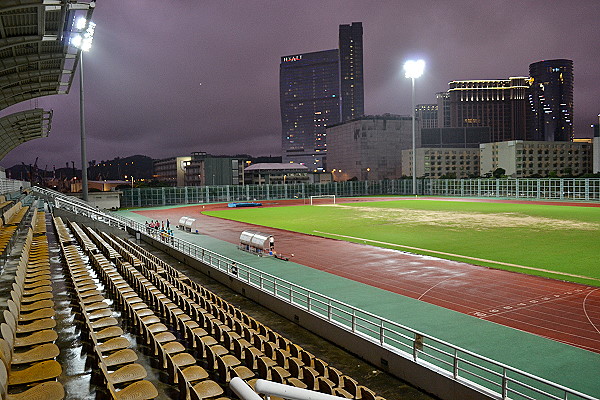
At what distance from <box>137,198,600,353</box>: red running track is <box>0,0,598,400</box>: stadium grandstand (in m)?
1.83

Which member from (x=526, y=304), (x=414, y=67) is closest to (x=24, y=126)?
(x=526, y=304)

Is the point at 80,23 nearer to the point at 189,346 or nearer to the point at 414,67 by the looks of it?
the point at 189,346

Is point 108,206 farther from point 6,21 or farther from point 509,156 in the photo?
point 509,156

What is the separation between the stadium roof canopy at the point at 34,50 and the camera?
677 inches

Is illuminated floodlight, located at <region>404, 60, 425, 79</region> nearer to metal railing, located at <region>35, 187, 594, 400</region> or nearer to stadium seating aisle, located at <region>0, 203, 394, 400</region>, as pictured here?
metal railing, located at <region>35, 187, 594, 400</region>

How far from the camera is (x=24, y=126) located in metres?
37.5

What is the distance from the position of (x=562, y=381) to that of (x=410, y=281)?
977 cm

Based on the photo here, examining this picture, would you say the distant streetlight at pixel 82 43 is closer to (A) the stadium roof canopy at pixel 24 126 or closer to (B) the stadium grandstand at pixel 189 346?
(B) the stadium grandstand at pixel 189 346

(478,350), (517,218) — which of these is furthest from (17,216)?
(517,218)

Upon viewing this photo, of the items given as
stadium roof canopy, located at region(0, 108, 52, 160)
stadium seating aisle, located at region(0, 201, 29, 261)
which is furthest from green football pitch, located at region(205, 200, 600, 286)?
stadium roof canopy, located at region(0, 108, 52, 160)

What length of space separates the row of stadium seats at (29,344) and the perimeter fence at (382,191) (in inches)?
2776

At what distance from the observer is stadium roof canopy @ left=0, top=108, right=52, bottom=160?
33438mm

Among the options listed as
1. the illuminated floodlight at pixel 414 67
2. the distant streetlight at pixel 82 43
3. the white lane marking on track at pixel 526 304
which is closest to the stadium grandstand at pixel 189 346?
the distant streetlight at pixel 82 43

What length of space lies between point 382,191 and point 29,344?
105m
